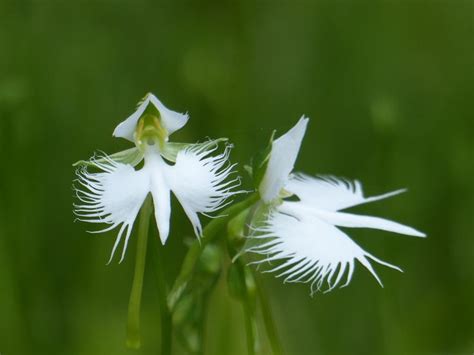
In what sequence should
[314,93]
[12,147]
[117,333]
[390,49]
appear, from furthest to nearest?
[390,49] → [314,93] → [117,333] → [12,147]

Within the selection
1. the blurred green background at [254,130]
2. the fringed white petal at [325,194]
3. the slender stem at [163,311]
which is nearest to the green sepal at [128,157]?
the slender stem at [163,311]

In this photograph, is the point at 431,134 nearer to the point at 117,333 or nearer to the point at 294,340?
the point at 294,340

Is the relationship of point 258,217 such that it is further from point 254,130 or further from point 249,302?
point 254,130

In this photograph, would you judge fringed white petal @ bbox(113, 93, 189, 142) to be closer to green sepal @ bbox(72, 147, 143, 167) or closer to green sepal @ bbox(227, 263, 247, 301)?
green sepal @ bbox(72, 147, 143, 167)

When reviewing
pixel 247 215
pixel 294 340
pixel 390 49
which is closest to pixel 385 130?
pixel 294 340

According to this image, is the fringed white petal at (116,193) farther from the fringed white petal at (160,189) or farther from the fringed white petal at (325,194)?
the fringed white petal at (325,194)

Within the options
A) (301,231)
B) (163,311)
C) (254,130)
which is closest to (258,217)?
(301,231)

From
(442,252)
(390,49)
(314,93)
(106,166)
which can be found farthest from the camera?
(390,49)
